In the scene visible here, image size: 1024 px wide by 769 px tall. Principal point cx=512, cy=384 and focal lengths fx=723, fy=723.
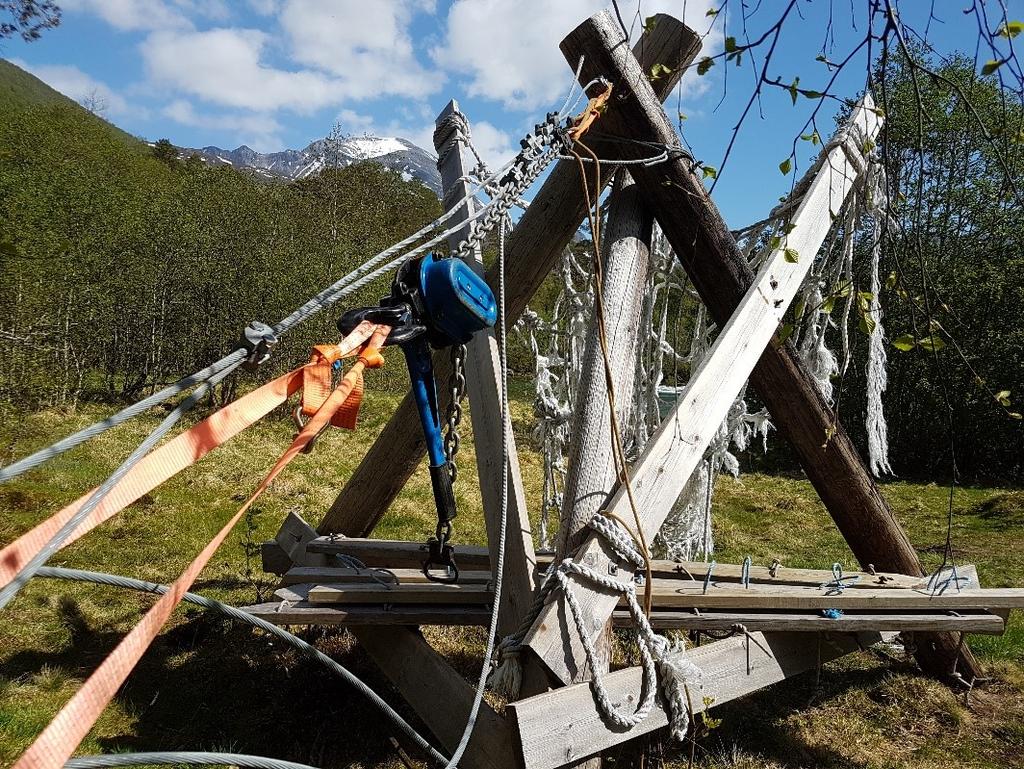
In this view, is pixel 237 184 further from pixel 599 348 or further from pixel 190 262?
pixel 599 348

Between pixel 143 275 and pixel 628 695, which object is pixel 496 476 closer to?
pixel 628 695

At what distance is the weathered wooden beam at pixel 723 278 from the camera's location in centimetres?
251

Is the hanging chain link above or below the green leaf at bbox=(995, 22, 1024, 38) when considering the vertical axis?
below

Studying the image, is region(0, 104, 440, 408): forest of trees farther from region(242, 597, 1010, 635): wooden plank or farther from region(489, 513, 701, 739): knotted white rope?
region(489, 513, 701, 739): knotted white rope

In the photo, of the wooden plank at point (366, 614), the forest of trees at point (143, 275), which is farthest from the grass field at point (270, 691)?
the forest of trees at point (143, 275)

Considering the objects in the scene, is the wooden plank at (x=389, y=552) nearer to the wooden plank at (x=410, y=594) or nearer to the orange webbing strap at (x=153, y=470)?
the wooden plank at (x=410, y=594)

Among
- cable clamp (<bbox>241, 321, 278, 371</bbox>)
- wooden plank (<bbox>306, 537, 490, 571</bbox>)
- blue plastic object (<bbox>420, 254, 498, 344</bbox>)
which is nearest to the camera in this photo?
cable clamp (<bbox>241, 321, 278, 371</bbox>)

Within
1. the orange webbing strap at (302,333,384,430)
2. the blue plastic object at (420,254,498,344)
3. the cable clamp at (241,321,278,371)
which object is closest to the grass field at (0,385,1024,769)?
the blue plastic object at (420,254,498,344)

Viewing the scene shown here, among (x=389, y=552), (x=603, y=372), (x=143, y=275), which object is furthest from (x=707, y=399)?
(x=143, y=275)

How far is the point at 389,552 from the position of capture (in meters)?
3.02

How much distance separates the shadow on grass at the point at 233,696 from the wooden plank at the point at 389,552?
647mm

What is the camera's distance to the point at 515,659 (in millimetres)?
1945

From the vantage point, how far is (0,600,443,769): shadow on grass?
112 inches

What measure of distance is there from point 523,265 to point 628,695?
1596mm
